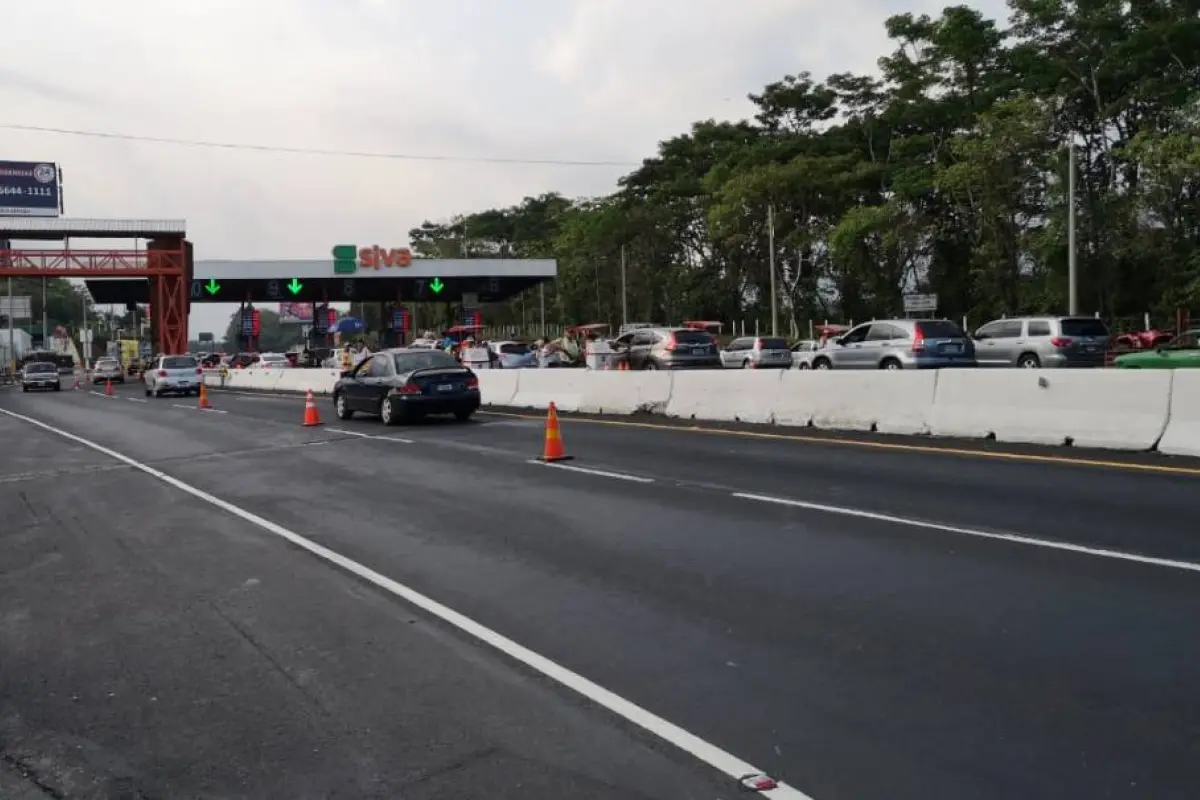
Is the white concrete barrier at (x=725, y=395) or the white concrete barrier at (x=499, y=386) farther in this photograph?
the white concrete barrier at (x=499, y=386)

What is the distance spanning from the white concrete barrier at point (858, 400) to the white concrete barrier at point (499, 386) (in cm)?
935

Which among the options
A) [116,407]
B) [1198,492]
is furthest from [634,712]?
[116,407]

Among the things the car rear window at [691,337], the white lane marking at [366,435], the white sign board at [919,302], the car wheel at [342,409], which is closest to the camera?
the white lane marking at [366,435]

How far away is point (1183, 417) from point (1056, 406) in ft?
5.58

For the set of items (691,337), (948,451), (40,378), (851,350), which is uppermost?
(691,337)

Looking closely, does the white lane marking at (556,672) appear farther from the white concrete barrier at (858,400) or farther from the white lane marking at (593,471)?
the white concrete barrier at (858,400)

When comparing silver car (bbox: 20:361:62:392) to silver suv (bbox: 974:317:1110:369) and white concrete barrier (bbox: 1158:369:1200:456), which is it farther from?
white concrete barrier (bbox: 1158:369:1200:456)

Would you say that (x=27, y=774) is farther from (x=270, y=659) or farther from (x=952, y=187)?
(x=952, y=187)

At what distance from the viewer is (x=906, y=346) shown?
2477 cm

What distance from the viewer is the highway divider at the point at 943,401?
12812mm

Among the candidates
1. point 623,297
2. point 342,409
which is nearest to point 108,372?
point 623,297

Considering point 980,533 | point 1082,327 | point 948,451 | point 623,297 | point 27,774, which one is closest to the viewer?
point 27,774

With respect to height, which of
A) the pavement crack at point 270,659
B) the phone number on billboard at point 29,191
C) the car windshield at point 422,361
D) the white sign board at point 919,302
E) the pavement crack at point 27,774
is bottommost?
the pavement crack at point 27,774

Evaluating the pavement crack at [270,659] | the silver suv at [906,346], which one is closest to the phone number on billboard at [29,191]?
the silver suv at [906,346]
